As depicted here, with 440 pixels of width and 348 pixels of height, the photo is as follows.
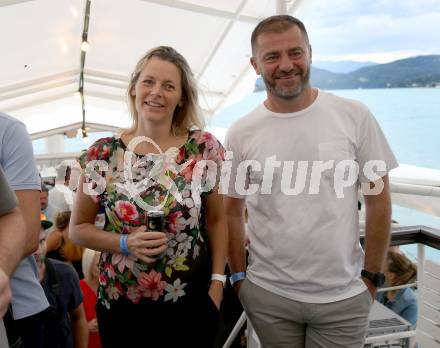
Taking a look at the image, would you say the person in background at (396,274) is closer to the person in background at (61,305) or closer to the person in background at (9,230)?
the person in background at (61,305)

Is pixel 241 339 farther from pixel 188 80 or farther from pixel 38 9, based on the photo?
pixel 38 9

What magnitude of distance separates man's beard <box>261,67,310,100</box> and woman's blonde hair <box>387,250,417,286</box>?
158 cm

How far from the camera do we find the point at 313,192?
1386 mm

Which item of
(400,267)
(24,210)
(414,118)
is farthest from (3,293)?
(414,118)

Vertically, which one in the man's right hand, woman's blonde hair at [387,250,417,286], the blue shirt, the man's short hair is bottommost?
the blue shirt

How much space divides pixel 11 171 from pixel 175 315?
62cm

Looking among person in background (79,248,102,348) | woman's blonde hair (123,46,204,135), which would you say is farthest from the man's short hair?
person in background (79,248,102,348)

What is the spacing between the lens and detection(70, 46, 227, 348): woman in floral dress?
1.28 meters

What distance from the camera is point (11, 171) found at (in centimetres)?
101

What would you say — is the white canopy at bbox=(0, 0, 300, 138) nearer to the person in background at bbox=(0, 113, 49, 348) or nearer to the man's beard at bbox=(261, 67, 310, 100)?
the man's beard at bbox=(261, 67, 310, 100)

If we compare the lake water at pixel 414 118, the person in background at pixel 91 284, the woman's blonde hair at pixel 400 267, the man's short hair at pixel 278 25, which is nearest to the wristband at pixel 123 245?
the man's short hair at pixel 278 25

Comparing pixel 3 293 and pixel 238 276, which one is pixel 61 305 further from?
pixel 3 293

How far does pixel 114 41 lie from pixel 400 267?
5596 millimetres

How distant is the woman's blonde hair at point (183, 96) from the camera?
138cm
